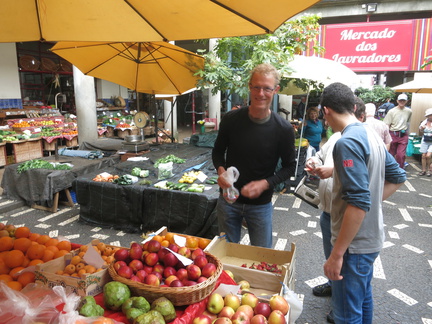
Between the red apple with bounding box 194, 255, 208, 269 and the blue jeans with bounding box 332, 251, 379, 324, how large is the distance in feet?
2.80

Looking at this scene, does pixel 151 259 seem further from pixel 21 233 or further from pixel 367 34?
pixel 367 34

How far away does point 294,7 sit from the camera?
1748mm

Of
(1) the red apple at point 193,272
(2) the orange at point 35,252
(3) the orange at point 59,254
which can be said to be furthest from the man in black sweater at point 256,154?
(2) the orange at point 35,252

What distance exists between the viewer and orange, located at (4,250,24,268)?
2.18 meters

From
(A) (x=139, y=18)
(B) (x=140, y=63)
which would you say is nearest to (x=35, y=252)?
(A) (x=139, y=18)

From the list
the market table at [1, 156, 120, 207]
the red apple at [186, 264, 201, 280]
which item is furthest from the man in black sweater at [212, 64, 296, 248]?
the market table at [1, 156, 120, 207]

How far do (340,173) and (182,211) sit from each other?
3162 millimetres

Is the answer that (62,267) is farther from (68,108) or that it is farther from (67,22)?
(68,108)

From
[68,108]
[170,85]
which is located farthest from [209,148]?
[68,108]

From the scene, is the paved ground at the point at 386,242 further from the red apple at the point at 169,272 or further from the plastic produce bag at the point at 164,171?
the red apple at the point at 169,272

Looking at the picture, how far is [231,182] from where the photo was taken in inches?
98.7

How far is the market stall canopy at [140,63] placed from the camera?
5582 millimetres

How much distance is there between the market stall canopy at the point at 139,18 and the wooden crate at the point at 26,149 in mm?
7494

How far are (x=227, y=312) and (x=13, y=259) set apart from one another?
151 cm
